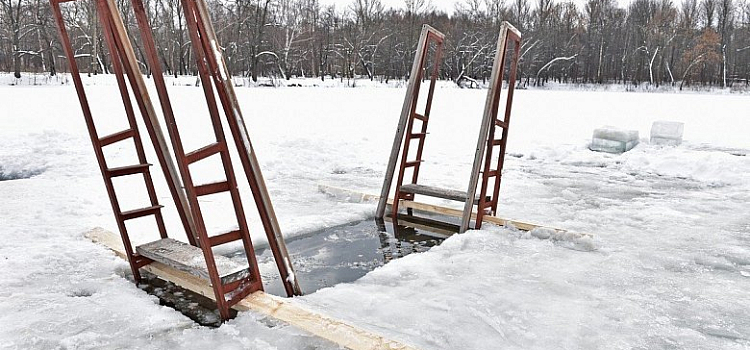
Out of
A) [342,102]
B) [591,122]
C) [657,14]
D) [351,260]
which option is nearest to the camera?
[351,260]

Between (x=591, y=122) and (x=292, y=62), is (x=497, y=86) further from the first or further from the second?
(x=292, y=62)

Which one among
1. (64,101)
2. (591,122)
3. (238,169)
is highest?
(64,101)

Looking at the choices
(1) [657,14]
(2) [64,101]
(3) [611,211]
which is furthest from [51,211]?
(1) [657,14]

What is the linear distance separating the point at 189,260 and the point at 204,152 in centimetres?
89

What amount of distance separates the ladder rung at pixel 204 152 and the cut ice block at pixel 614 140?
10606 mm

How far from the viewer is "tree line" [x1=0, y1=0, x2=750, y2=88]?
45.0 meters

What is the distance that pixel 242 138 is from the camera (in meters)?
3.22

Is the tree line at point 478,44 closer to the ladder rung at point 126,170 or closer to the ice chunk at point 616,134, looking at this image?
the ice chunk at point 616,134

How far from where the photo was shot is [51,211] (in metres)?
5.76

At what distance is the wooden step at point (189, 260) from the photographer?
130 inches

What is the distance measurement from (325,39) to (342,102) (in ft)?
116

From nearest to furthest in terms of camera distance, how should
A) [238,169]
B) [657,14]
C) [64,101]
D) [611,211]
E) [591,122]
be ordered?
[611,211] < [238,169] < [64,101] < [591,122] < [657,14]

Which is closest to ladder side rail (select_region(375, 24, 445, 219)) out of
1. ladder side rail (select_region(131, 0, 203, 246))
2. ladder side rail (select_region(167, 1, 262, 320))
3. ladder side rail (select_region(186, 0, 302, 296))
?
ladder side rail (select_region(186, 0, 302, 296))

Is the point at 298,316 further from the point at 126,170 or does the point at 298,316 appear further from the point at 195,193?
the point at 126,170
